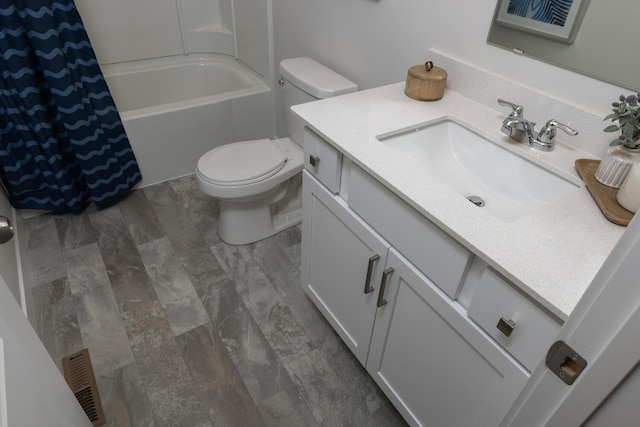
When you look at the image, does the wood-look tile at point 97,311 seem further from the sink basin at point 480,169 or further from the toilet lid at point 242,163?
the sink basin at point 480,169

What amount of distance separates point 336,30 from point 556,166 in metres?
1.20

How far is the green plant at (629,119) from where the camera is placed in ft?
2.93

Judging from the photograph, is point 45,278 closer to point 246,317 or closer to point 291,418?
point 246,317

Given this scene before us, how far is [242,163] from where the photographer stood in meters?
1.89

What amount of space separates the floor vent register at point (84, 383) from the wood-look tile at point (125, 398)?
28mm

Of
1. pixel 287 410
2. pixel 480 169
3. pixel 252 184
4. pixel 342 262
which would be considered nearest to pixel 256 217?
pixel 252 184

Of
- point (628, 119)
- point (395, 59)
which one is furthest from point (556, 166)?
point (395, 59)

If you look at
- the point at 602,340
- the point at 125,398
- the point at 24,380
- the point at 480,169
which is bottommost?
the point at 125,398

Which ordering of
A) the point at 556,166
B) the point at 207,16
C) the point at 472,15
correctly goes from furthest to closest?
the point at 207,16 < the point at 472,15 < the point at 556,166

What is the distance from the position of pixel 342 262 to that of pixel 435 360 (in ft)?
1.38

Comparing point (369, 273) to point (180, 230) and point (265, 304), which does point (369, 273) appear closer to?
point (265, 304)

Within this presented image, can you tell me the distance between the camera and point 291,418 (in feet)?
4.58

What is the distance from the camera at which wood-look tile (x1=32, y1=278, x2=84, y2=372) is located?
5.14 ft

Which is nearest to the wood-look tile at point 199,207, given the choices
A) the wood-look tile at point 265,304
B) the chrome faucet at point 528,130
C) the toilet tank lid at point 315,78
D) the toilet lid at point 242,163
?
the wood-look tile at point 265,304
